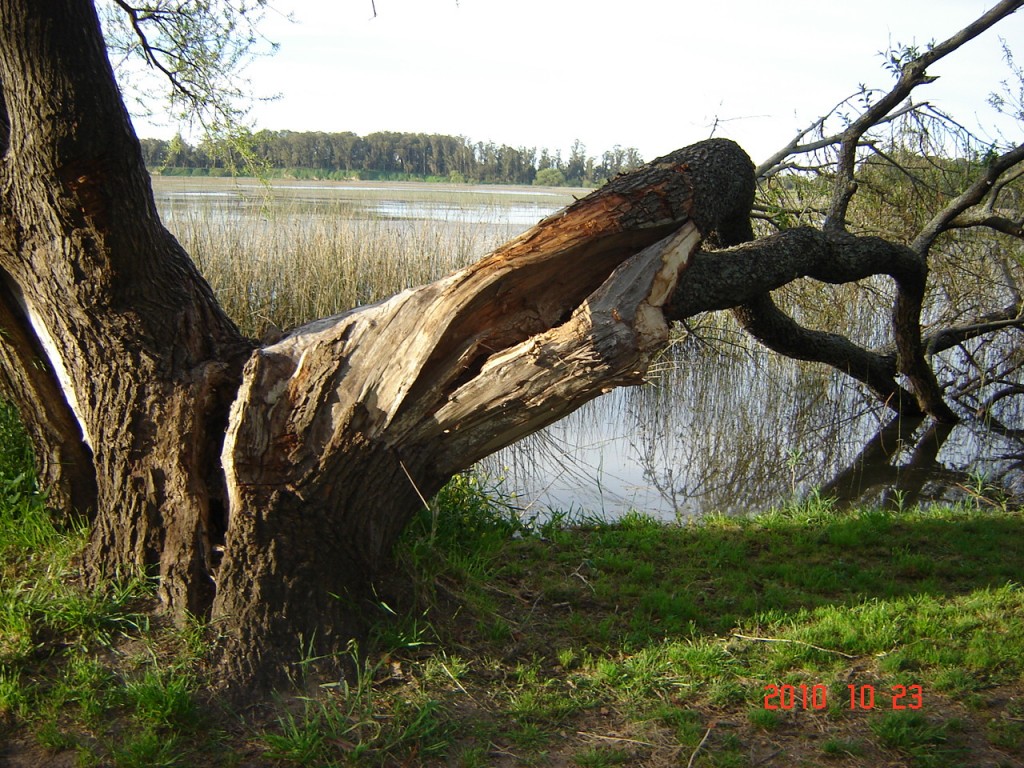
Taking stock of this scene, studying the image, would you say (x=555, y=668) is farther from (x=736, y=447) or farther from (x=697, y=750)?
(x=736, y=447)

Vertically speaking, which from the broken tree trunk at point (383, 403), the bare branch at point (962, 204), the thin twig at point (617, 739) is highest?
the bare branch at point (962, 204)

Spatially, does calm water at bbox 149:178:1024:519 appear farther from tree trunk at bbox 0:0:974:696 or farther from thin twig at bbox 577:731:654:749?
thin twig at bbox 577:731:654:749

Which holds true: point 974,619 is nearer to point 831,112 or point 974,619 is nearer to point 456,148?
point 831,112

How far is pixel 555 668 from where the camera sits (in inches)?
134

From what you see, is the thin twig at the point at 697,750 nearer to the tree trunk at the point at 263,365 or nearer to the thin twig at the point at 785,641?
the thin twig at the point at 785,641

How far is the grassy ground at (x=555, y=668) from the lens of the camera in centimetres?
284

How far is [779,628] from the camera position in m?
3.76

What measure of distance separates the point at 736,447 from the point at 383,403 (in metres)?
5.86

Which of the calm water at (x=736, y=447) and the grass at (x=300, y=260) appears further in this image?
the grass at (x=300, y=260)

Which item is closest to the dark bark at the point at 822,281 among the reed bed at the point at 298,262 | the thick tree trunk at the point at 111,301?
the thick tree trunk at the point at 111,301

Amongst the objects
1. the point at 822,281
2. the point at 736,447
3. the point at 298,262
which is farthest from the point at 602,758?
the point at 298,262
